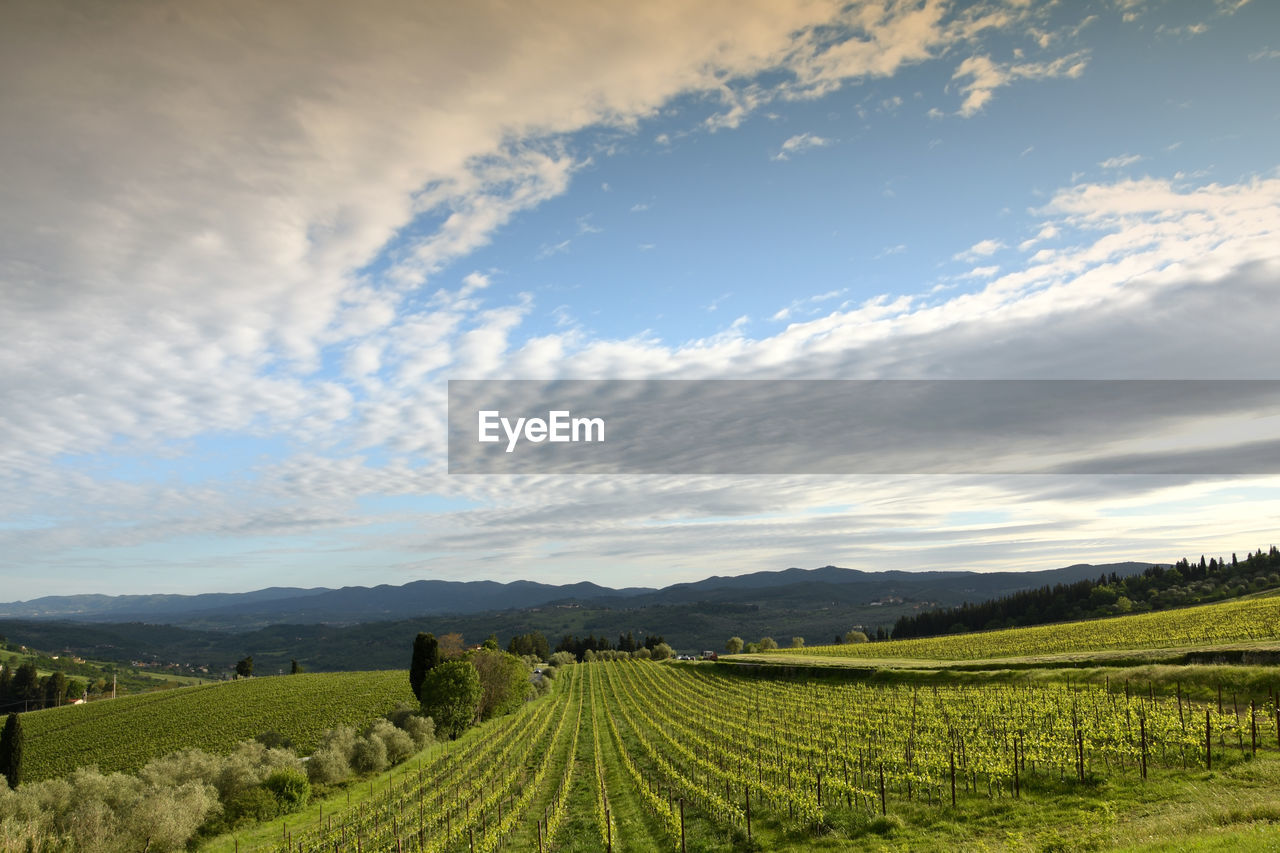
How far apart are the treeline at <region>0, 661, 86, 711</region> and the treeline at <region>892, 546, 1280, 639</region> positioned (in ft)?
574

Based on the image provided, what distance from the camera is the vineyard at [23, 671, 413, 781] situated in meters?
65.2

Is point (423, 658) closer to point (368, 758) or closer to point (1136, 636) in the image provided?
point (368, 758)

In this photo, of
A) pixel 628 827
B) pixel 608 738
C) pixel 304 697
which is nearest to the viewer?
pixel 628 827

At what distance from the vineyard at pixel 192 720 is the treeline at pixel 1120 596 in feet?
390

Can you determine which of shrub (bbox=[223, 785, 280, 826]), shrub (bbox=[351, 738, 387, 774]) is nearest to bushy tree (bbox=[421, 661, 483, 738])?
shrub (bbox=[351, 738, 387, 774])

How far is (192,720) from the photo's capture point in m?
78.9

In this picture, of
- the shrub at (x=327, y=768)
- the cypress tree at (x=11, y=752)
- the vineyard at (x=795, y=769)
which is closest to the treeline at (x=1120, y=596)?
the vineyard at (x=795, y=769)

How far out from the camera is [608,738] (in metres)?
47.3

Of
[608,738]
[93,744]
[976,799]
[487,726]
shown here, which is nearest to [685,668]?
[487,726]

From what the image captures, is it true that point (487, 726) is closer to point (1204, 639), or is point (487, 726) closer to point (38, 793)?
point (38, 793)

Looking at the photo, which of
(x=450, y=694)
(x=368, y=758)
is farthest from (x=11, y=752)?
(x=450, y=694)

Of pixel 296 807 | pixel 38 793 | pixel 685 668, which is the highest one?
pixel 38 793

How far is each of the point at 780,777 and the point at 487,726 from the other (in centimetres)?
4213

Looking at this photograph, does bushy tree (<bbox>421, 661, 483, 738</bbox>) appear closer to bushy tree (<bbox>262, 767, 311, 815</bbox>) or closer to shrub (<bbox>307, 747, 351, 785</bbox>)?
shrub (<bbox>307, 747, 351, 785</bbox>)
